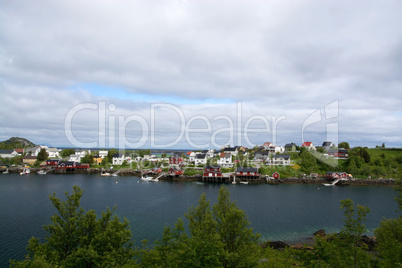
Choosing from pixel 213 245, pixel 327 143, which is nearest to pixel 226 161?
pixel 327 143

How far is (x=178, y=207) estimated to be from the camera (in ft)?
115

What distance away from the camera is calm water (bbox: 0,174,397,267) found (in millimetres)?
24578

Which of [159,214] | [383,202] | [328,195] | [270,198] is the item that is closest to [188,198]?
[159,214]

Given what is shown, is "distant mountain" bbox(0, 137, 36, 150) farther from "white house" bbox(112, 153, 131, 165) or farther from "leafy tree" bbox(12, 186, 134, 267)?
"leafy tree" bbox(12, 186, 134, 267)

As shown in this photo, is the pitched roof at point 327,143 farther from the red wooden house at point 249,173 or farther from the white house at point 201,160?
the red wooden house at point 249,173

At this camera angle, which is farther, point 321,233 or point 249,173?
point 249,173

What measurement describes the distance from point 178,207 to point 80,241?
23.7 metres

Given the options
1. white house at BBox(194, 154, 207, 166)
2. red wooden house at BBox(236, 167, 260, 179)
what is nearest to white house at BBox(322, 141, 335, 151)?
red wooden house at BBox(236, 167, 260, 179)

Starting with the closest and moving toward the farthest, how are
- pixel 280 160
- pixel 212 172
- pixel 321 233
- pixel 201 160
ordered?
pixel 321 233, pixel 212 172, pixel 280 160, pixel 201 160

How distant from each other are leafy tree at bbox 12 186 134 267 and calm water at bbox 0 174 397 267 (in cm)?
992

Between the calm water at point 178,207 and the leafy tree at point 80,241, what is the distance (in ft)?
32.5

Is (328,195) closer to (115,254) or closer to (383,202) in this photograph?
(383,202)

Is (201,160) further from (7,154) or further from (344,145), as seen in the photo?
(7,154)

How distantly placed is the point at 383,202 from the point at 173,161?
61087 mm
